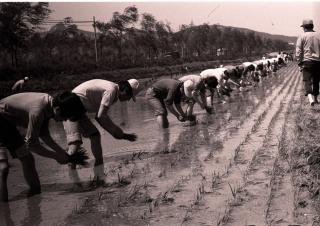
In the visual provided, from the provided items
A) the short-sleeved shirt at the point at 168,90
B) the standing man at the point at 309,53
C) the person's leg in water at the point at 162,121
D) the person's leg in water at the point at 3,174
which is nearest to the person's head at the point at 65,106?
the person's leg in water at the point at 3,174

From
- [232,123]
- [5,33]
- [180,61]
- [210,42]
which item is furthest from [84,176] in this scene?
[210,42]

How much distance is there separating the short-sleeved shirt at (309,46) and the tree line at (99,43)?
57.3ft

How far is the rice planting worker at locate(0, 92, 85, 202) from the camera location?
4.30 meters

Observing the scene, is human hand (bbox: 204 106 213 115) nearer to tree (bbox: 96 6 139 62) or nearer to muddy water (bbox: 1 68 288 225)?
muddy water (bbox: 1 68 288 225)

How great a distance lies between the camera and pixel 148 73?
99.1 feet

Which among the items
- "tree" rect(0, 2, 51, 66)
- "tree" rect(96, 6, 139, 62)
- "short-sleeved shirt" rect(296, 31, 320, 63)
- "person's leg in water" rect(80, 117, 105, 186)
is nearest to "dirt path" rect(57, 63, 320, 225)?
"person's leg in water" rect(80, 117, 105, 186)

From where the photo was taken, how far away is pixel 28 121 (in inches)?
181

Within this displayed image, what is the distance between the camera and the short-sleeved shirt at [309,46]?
25.4 feet

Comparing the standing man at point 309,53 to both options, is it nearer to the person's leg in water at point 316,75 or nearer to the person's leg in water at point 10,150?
the person's leg in water at point 316,75

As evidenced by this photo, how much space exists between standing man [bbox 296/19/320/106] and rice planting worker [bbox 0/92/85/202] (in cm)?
456

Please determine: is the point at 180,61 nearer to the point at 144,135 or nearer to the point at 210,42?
the point at 210,42

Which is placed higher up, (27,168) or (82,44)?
(82,44)

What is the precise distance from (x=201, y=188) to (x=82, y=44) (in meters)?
44.7

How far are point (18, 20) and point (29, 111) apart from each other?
68.5ft
